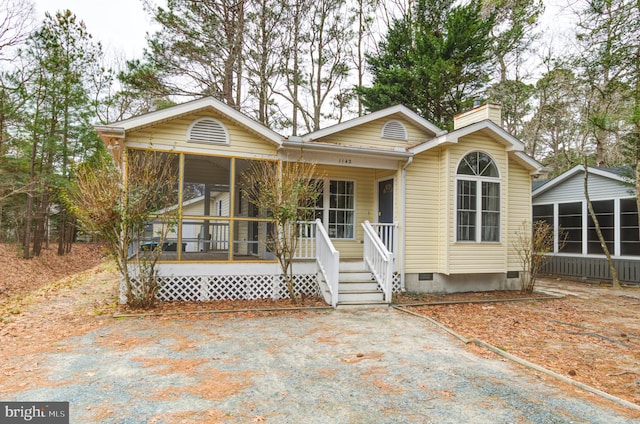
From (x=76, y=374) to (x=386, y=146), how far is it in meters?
8.05

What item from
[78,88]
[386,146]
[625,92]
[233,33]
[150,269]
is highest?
[233,33]

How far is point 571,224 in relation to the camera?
13.4 m

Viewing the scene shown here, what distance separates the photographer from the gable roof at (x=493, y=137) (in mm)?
8945

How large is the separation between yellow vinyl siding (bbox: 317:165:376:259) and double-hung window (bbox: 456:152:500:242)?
2.21 metres

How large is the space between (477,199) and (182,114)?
23.0 ft

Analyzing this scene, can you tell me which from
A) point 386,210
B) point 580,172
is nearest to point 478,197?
point 386,210

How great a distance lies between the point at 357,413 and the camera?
10.8ft

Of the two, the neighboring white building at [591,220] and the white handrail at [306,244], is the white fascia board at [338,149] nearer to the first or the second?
the white handrail at [306,244]

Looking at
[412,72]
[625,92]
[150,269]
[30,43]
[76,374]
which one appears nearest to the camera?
[76,374]

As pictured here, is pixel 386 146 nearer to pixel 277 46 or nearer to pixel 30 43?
pixel 277 46

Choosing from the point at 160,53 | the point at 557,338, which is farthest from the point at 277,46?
the point at 557,338

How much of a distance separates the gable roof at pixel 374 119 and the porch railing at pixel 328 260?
2.24 m

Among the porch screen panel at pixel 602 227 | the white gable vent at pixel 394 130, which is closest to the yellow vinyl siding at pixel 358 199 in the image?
the white gable vent at pixel 394 130

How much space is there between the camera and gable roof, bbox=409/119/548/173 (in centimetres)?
895
